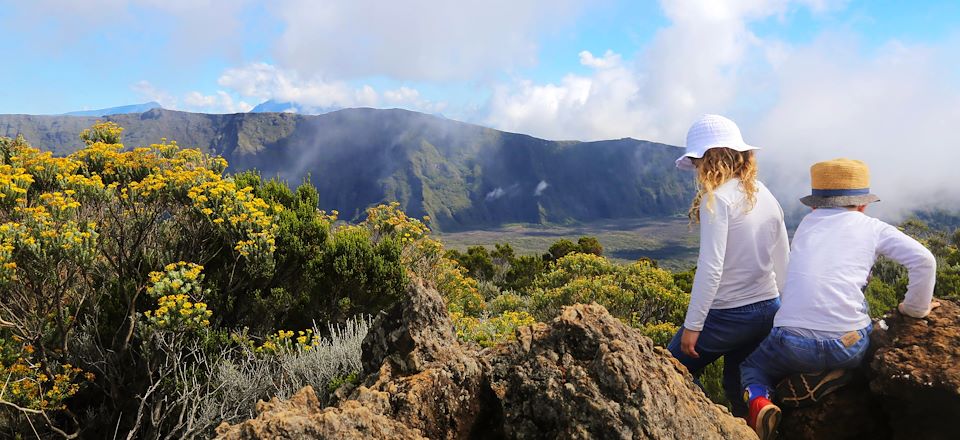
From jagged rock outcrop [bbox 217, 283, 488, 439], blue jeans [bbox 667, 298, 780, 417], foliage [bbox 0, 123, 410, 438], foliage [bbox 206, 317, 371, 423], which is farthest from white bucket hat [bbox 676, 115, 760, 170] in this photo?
foliage [bbox 0, 123, 410, 438]

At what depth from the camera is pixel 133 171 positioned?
544 centimetres

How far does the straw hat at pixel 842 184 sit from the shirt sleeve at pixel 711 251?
0.48 meters

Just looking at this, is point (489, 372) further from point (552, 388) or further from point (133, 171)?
point (133, 171)

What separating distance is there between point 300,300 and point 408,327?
3210mm

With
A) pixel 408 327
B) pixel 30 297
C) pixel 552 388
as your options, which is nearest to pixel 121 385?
pixel 30 297

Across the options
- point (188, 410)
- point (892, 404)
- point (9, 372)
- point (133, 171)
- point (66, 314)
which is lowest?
point (188, 410)

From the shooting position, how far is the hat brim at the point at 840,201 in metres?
2.88

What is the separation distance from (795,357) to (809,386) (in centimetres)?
19

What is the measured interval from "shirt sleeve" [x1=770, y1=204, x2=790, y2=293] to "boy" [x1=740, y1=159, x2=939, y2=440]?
183mm

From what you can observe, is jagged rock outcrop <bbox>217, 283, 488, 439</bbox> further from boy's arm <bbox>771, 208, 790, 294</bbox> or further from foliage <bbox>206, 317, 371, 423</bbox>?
boy's arm <bbox>771, 208, 790, 294</bbox>

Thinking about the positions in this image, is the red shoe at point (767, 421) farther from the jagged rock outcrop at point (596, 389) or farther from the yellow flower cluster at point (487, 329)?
the yellow flower cluster at point (487, 329)

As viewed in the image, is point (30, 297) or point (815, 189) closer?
point (815, 189)

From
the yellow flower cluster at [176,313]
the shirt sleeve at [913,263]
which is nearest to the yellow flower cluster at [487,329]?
the yellow flower cluster at [176,313]

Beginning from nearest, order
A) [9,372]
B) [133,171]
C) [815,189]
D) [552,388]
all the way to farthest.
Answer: [552,388]
[815,189]
[9,372]
[133,171]
